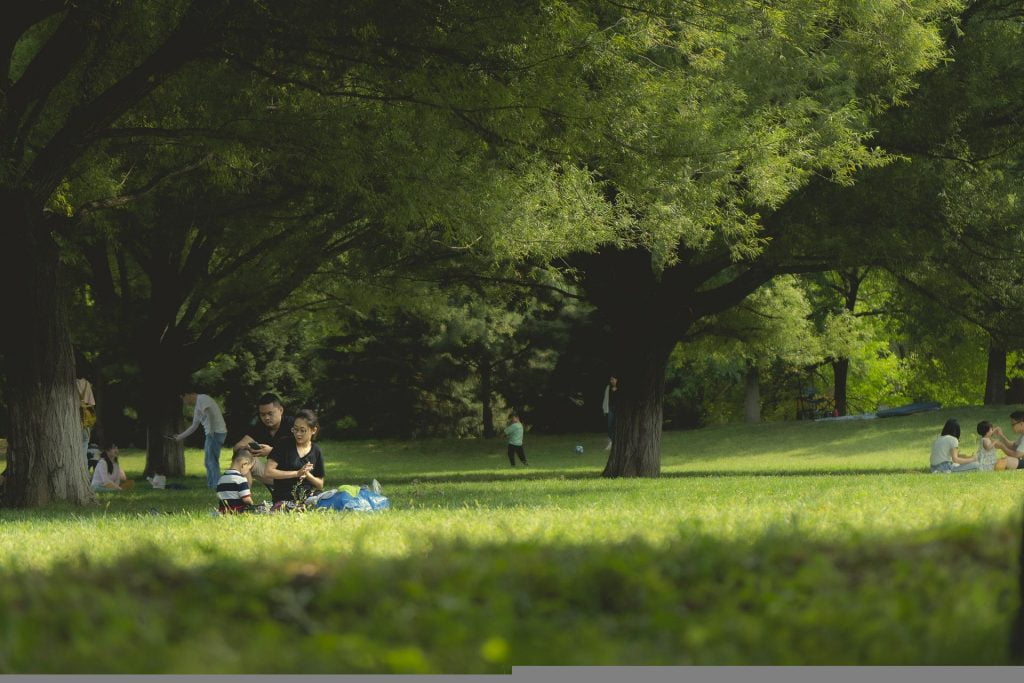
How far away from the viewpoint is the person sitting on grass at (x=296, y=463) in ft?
40.1

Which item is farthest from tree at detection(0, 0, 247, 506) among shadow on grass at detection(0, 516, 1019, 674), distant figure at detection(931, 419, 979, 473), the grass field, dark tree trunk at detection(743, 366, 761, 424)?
dark tree trunk at detection(743, 366, 761, 424)

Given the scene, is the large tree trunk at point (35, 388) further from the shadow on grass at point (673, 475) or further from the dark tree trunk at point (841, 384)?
the dark tree trunk at point (841, 384)

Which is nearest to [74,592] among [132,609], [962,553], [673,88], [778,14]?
[132,609]

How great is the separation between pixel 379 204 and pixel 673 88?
14.4 feet

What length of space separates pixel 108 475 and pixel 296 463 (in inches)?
532

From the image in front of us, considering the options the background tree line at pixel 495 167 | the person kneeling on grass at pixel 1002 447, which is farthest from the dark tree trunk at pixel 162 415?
the person kneeling on grass at pixel 1002 447

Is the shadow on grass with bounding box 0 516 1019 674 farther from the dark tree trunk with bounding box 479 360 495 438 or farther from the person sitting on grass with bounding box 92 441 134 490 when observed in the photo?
the dark tree trunk with bounding box 479 360 495 438

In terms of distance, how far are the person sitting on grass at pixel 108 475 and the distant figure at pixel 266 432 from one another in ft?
37.5

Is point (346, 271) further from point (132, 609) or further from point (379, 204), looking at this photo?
point (132, 609)

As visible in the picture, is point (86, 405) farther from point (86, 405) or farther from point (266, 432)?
point (266, 432)

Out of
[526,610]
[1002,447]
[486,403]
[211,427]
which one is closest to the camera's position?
[526,610]

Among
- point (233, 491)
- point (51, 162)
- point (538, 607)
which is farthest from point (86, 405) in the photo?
point (538, 607)

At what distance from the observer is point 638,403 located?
984 inches

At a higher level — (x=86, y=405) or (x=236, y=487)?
(x=86, y=405)
